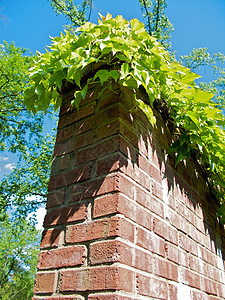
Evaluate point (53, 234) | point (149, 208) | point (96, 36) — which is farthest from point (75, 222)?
point (96, 36)

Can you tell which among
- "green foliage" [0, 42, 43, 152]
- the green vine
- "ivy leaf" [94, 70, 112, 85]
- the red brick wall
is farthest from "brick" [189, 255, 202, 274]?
"green foliage" [0, 42, 43, 152]

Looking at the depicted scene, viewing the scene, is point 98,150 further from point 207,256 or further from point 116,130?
point 207,256

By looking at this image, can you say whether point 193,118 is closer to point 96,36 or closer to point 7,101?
point 96,36

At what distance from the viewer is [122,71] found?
3.95 ft

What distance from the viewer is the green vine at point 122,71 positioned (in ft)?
4.10

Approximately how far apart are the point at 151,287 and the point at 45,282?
46 cm

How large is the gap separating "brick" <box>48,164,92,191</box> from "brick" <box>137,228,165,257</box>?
36cm

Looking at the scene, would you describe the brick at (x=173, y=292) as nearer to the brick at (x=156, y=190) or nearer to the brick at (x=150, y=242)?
the brick at (x=150, y=242)

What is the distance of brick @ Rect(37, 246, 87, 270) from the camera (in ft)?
3.27

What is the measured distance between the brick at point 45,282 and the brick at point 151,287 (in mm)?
363

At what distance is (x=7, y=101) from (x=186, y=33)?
7927 millimetres

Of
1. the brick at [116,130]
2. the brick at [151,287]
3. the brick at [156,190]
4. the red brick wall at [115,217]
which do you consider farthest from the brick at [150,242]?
the brick at [116,130]

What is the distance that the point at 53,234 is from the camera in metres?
1.15

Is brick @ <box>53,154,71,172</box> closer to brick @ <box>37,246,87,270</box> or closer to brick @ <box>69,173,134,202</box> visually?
brick @ <box>69,173,134,202</box>
